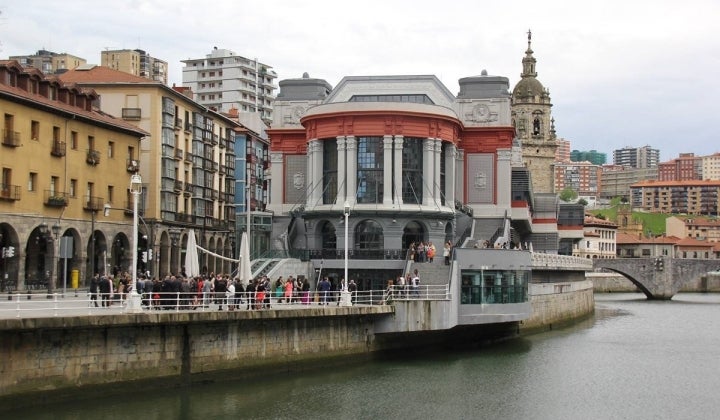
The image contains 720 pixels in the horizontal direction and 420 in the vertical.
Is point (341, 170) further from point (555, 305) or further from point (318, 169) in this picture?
point (555, 305)

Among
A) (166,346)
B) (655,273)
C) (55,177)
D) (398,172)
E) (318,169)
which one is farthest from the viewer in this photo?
(655,273)

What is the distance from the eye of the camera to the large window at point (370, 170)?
62.0 m

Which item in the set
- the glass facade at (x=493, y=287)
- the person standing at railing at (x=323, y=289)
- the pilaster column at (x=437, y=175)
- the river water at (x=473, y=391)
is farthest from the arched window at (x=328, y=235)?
the person standing at railing at (x=323, y=289)

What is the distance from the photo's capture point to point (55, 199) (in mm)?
58969

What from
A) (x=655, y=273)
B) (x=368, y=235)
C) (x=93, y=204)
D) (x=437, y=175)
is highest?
(x=437, y=175)

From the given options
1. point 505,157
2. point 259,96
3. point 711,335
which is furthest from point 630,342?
point 259,96

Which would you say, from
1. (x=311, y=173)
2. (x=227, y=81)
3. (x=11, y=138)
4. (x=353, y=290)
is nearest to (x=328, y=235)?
(x=311, y=173)

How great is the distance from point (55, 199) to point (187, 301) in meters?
22.8

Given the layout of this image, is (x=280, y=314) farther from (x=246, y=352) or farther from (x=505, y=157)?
(x=505, y=157)

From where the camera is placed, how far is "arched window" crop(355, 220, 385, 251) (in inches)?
2394

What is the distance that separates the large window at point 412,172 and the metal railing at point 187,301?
42.1ft

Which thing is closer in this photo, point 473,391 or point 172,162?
point 473,391

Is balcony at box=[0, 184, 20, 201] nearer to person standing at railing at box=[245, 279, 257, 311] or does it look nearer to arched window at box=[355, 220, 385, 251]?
person standing at railing at box=[245, 279, 257, 311]

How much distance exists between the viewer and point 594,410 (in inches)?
1449
